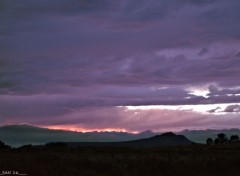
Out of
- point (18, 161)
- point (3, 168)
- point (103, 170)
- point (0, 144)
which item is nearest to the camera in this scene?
point (3, 168)

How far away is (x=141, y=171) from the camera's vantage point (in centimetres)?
3962

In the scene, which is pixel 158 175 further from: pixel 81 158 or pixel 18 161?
pixel 18 161

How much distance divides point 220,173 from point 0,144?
257 feet

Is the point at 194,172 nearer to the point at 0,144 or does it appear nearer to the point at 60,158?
the point at 60,158

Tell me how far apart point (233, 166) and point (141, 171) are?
9.28 meters

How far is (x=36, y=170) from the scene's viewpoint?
104ft

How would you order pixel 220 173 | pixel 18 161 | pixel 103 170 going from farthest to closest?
1. pixel 220 173
2. pixel 103 170
3. pixel 18 161

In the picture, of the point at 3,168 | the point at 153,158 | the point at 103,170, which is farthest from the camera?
the point at 153,158

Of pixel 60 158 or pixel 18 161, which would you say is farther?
pixel 60 158

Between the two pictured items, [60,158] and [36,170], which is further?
[60,158]

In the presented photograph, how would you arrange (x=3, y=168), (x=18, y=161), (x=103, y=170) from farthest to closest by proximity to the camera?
(x=103, y=170)
(x=18, y=161)
(x=3, y=168)

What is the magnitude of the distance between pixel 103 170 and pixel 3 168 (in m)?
10.1

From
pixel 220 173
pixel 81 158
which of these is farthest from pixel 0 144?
pixel 220 173

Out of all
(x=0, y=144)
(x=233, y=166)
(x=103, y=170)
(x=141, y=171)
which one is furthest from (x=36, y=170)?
(x=0, y=144)
